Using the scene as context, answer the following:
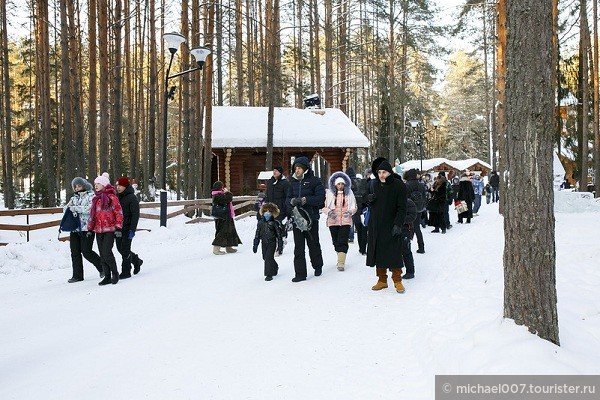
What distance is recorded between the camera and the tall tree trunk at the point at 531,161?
3.58 meters

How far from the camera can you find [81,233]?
7.71m

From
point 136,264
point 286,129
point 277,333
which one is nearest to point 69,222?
point 136,264

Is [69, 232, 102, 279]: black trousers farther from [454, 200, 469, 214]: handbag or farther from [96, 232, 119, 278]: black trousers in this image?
[454, 200, 469, 214]: handbag

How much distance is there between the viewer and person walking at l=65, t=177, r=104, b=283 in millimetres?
7676

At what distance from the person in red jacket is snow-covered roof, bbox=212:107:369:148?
1443 centimetres

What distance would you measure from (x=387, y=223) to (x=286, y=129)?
706 inches

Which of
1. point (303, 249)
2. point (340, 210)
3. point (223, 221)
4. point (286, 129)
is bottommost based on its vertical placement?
point (303, 249)

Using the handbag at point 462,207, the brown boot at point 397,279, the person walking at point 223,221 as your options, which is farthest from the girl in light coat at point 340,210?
the handbag at point 462,207

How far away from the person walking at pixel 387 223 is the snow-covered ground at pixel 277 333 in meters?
0.41

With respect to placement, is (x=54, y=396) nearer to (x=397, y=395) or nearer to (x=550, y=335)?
(x=397, y=395)

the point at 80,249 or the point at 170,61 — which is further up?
the point at 170,61

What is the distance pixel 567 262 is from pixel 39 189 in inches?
856

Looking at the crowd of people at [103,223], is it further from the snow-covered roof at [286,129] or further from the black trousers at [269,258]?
the snow-covered roof at [286,129]

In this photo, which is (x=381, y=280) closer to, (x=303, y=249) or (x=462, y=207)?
(x=303, y=249)
